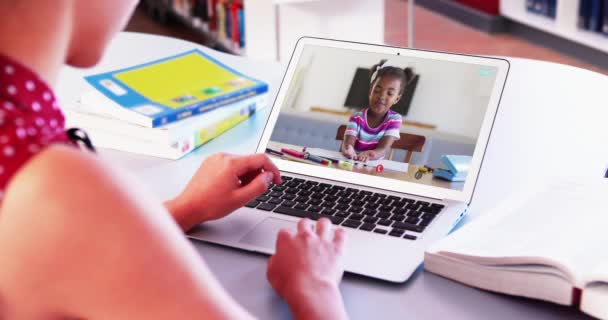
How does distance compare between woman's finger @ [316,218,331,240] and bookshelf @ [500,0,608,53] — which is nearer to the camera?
woman's finger @ [316,218,331,240]

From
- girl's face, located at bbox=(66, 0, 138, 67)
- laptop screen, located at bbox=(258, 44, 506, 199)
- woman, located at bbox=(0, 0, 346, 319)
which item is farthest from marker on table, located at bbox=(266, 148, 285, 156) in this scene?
woman, located at bbox=(0, 0, 346, 319)

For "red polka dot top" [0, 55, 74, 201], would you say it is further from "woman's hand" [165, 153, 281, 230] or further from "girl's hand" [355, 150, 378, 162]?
"girl's hand" [355, 150, 378, 162]

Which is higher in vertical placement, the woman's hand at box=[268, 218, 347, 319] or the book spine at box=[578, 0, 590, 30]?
the woman's hand at box=[268, 218, 347, 319]

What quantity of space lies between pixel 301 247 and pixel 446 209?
0.86ft

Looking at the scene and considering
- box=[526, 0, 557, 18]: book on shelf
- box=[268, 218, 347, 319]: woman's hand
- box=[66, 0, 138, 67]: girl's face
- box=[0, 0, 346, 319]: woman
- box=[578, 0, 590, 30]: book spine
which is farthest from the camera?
box=[526, 0, 557, 18]: book on shelf

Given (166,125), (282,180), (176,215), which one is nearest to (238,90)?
(166,125)

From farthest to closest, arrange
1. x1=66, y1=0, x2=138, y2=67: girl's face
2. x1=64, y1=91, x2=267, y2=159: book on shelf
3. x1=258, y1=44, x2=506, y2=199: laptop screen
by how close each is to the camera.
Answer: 1. x1=64, y1=91, x2=267, y2=159: book on shelf
2. x1=258, y1=44, x2=506, y2=199: laptop screen
3. x1=66, y1=0, x2=138, y2=67: girl's face

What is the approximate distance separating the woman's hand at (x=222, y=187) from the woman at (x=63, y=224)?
398 millimetres

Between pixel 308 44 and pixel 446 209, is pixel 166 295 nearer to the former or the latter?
pixel 446 209

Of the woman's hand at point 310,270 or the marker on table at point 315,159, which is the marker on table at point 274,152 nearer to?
the marker on table at point 315,159

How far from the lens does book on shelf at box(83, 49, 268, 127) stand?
1338 millimetres

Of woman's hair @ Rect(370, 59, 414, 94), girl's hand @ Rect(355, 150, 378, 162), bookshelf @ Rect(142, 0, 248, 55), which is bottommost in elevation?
bookshelf @ Rect(142, 0, 248, 55)

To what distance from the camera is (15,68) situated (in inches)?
23.7

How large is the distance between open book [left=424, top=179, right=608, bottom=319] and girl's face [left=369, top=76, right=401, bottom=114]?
235 mm
